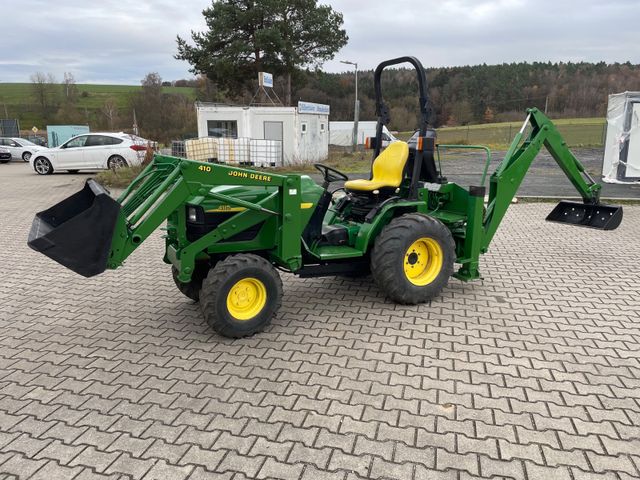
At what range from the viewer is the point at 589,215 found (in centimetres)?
617

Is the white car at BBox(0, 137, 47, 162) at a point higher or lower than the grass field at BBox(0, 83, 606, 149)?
lower

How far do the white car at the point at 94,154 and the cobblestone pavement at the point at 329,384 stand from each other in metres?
12.0

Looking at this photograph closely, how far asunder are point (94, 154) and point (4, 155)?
11834mm

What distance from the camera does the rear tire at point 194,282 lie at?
15.7 feet

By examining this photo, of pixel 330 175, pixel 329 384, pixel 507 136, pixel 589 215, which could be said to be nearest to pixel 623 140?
pixel 589 215

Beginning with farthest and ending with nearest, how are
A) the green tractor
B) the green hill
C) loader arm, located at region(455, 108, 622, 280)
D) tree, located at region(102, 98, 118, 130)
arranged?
1. the green hill
2. tree, located at region(102, 98, 118, 130)
3. loader arm, located at region(455, 108, 622, 280)
4. the green tractor

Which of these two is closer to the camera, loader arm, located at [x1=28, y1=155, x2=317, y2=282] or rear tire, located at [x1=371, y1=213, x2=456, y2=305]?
loader arm, located at [x1=28, y1=155, x2=317, y2=282]

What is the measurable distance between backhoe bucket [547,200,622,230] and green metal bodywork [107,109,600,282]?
A: 0.93 m

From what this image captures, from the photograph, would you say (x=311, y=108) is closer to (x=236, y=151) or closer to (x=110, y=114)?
(x=236, y=151)

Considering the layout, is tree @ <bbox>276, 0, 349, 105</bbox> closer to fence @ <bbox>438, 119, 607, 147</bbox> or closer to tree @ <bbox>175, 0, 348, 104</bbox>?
tree @ <bbox>175, 0, 348, 104</bbox>

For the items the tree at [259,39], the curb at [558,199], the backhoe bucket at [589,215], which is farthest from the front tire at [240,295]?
the tree at [259,39]

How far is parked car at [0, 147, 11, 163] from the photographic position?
25852 millimetres

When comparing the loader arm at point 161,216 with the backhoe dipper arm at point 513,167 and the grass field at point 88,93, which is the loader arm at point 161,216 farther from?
the grass field at point 88,93

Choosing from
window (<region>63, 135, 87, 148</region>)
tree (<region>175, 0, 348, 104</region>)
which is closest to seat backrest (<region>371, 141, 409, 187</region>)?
window (<region>63, 135, 87, 148</region>)
